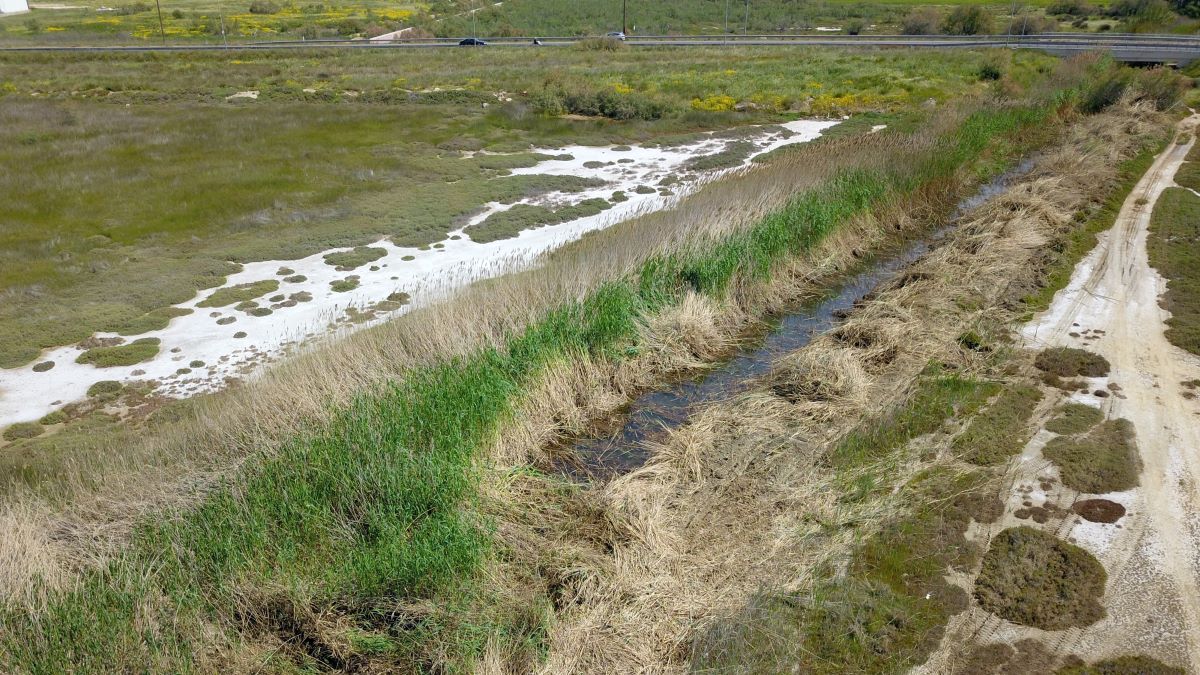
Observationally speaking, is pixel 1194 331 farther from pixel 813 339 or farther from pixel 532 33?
pixel 532 33

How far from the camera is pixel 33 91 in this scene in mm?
37156

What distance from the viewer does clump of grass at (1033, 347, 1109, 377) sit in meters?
9.27

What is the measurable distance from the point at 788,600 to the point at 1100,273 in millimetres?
9724

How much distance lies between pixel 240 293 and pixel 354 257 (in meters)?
2.31

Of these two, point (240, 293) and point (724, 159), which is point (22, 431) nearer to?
point (240, 293)

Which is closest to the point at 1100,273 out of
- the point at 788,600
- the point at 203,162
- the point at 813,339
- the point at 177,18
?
the point at 813,339

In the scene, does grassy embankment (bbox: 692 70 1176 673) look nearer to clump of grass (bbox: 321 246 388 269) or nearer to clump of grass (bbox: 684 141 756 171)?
clump of grass (bbox: 321 246 388 269)

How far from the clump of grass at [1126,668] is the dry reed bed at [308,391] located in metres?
5.37

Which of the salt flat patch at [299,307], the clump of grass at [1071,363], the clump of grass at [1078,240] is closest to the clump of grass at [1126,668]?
the clump of grass at [1071,363]

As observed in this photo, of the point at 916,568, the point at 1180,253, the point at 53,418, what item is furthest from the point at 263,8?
the point at 916,568

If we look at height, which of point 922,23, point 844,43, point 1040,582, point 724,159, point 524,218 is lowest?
point 1040,582

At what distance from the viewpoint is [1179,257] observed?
12.9m

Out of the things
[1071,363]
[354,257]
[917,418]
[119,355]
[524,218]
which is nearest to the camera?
[917,418]

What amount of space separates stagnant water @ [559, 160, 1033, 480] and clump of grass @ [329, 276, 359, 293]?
20.6 feet
